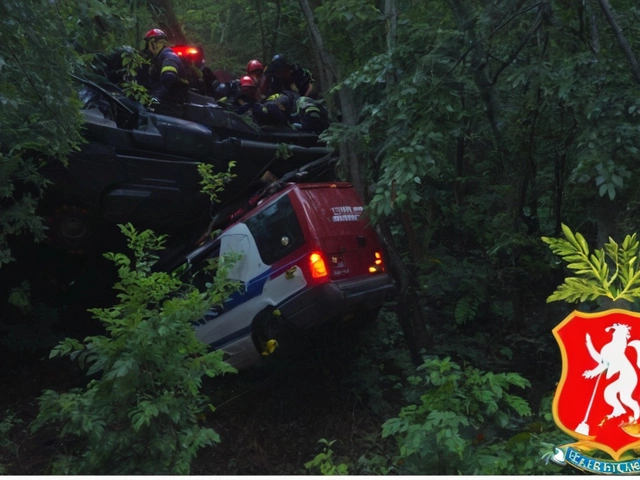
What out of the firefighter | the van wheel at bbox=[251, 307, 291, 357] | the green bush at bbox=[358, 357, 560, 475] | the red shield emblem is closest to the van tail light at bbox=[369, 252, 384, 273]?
the van wheel at bbox=[251, 307, 291, 357]

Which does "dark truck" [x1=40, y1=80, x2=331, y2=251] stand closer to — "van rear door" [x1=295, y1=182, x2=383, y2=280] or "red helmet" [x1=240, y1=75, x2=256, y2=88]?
"van rear door" [x1=295, y1=182, x2=383, y2=280]

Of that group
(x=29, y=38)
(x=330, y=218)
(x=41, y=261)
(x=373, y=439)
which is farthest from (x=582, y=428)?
(x=41, y=261)

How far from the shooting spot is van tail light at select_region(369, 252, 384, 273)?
19.3ft

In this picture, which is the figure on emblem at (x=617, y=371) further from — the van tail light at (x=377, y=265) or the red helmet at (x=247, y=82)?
the red helmet at (x=247, y=82)

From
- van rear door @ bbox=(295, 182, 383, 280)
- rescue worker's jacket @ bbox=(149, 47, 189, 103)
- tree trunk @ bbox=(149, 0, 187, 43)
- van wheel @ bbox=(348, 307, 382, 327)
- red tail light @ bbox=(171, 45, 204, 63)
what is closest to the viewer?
van rear door @ bbox=(295, 182, 383, 280)

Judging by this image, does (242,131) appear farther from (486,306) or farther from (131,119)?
(486,306)

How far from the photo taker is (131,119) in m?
6.79

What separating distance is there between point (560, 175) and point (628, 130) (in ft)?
5.79

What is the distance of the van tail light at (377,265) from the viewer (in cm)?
589

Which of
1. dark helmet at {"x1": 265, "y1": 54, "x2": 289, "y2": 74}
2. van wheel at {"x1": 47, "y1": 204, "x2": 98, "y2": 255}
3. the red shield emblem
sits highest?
dark helmet at {"x1": 265, "y1": 54, "x2": 289, "y2": 74}

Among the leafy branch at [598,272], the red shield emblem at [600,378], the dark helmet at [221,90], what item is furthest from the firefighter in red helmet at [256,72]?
the red shield emblem at [600,378]

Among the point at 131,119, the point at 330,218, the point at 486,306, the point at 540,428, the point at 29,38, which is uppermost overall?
the point at 29,38

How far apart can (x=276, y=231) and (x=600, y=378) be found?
3.37 metres

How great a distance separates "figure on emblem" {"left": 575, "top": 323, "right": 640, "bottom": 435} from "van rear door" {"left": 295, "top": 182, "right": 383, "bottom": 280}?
2760 mm
